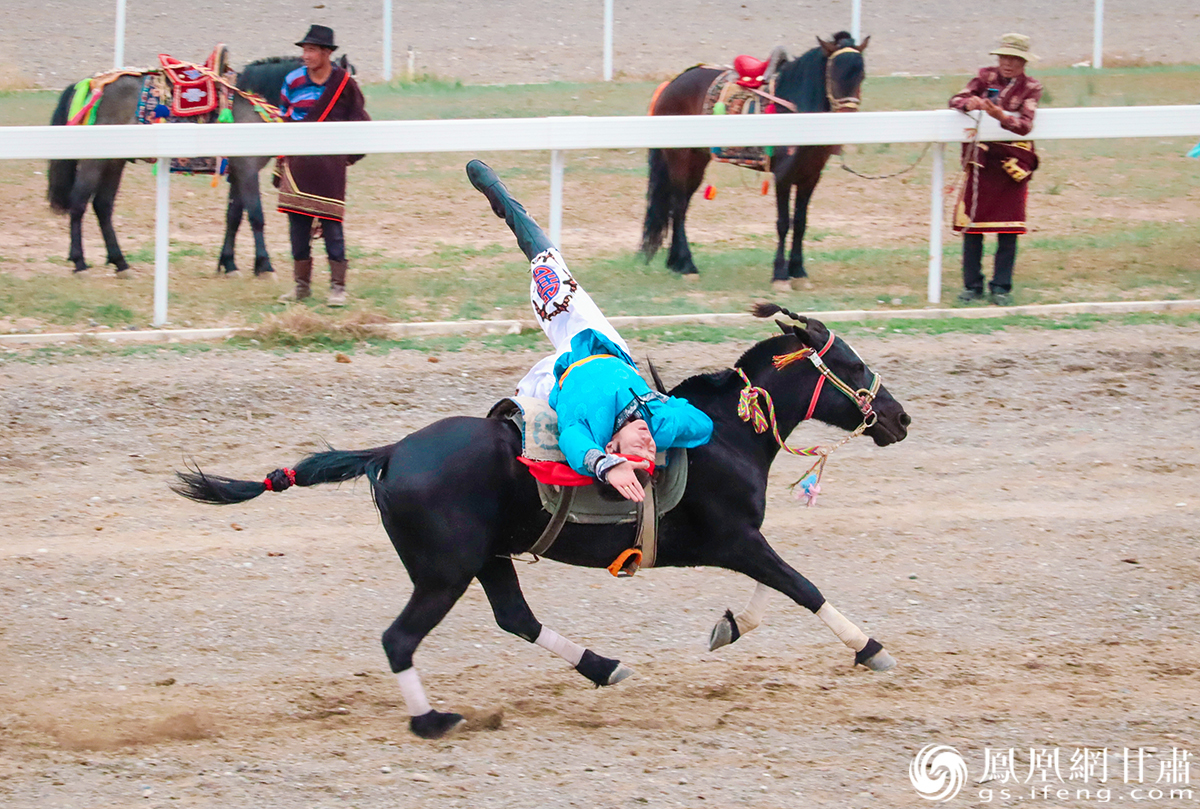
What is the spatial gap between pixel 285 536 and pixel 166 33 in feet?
47.8

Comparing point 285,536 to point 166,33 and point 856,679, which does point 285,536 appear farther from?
point 166,33

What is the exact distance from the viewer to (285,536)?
21.5 feet

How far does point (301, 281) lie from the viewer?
33.6 ft

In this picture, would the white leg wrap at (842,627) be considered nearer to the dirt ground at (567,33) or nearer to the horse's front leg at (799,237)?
the horse's front leg at (799,237)

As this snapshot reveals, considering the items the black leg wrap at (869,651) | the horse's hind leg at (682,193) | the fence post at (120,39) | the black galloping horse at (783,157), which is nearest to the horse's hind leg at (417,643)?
the black leg wrap at (869,651)

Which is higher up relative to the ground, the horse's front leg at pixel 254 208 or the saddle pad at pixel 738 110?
the saddle pad at pixel 738 110

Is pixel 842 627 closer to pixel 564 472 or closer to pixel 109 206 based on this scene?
pixel 564 472

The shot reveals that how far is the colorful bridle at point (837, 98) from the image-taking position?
11.0 meters

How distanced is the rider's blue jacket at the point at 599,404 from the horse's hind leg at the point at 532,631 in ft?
2.44

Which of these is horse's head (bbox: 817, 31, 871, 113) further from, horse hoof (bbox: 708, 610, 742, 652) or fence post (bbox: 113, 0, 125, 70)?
fence post (bbox: 113, 0, 125, 70)

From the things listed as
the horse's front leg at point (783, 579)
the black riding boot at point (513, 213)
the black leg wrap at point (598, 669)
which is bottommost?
the black leg wrap at point (598, 669)

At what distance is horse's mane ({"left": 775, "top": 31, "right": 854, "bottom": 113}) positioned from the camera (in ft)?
36.7

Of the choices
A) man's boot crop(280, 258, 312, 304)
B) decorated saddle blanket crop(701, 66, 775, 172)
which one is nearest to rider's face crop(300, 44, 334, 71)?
man's boot crop(280, 258, 312, 304)

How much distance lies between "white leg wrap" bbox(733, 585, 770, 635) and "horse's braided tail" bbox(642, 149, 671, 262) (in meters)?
6.76
